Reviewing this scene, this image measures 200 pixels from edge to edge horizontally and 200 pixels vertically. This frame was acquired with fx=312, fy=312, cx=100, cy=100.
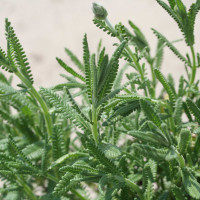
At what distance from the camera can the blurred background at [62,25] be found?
6.48 ft

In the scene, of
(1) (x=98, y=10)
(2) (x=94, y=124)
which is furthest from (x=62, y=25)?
(2) (x=94, y=124)

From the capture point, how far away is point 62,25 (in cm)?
228

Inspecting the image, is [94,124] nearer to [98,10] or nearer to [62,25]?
[98,10]

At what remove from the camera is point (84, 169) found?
1.97 ft

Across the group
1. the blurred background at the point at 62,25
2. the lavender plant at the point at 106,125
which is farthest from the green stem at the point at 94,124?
the blurred background at the point at 62,25

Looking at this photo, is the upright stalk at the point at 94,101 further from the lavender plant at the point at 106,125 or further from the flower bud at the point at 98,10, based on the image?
the flower bud at the point at 98,10

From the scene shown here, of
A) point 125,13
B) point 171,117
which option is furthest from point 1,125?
point 125,13

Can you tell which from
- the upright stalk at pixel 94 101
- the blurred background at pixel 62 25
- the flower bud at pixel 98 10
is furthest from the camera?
the blurred background at pixel 62 25

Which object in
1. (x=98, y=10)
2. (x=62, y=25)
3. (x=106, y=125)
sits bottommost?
(x=106, y=125)

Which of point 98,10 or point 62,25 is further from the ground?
point 62,25

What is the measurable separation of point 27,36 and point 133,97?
1.84 meters

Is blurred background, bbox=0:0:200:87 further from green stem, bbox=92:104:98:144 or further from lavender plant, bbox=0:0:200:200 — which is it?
green stem, bbox=92:104:98:144

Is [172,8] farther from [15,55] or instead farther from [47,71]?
[47,71]

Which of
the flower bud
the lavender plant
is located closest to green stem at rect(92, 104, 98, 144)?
the lavender plant
